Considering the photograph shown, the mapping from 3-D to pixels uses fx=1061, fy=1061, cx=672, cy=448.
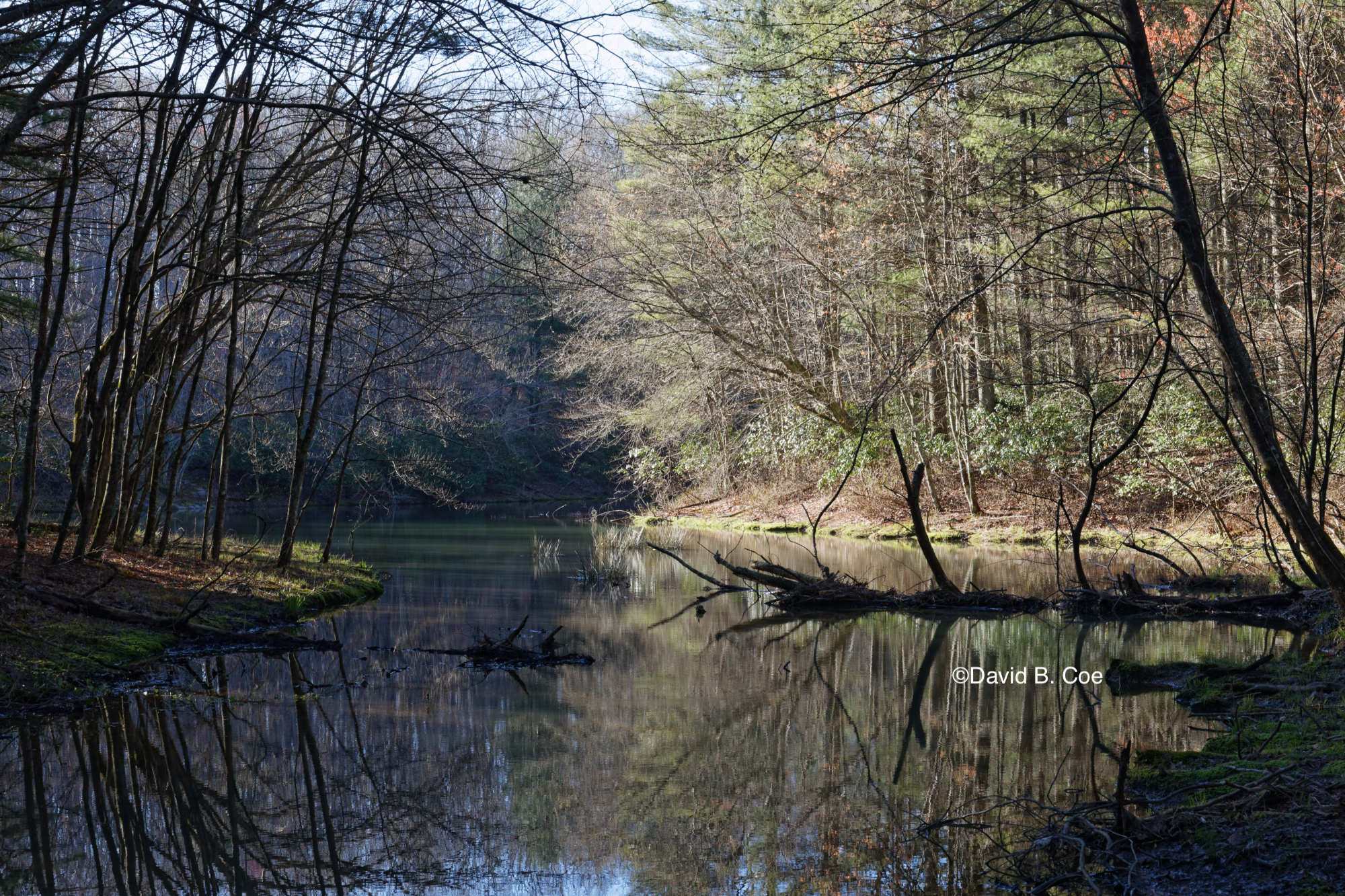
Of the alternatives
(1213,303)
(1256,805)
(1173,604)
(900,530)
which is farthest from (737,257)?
(1256,805)

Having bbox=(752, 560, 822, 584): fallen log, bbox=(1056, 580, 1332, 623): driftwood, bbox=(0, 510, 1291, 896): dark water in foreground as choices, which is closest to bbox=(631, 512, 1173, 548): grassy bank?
bbox=(752, 560, 822, 584): fallen log

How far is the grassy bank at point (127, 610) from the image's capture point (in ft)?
20.7

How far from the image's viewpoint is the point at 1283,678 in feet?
20.5

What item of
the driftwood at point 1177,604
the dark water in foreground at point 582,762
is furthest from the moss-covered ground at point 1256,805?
the driftwood at point 1177,604

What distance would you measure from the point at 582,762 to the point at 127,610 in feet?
14.2

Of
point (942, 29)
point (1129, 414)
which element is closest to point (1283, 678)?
point (942, 29)

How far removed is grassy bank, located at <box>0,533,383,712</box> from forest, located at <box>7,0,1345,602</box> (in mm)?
430

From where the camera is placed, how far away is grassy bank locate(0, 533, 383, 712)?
20.7 feet

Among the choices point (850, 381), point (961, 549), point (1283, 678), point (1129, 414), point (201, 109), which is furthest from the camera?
point (850, 381)

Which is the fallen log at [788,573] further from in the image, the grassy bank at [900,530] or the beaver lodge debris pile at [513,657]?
the grassy bank at [900,530]

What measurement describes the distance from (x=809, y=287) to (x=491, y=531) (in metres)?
8.14

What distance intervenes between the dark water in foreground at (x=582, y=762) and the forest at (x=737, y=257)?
175cm

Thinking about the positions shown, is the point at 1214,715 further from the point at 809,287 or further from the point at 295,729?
the point at 809,287

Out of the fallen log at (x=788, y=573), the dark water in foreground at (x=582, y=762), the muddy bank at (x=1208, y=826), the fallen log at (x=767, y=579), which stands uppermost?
the fallen log at (x=788, y=573)
